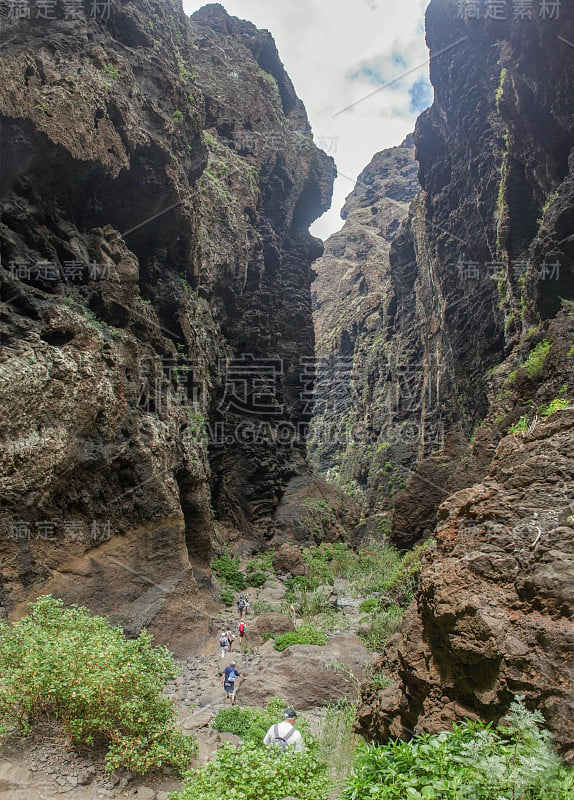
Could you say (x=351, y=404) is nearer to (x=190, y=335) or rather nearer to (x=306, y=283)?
(x=306, y=283)

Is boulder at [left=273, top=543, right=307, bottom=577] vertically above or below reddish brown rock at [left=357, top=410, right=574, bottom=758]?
below

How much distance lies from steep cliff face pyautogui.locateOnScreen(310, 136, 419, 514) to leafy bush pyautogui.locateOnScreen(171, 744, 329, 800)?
98.2 ft

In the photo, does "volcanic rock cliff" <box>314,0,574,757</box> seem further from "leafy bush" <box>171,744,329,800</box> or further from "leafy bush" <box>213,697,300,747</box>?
"leafy bush" <box>213,697,300,747</box>

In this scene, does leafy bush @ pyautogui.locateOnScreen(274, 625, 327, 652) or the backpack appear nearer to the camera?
the backpack

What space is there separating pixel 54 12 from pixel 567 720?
1549cm

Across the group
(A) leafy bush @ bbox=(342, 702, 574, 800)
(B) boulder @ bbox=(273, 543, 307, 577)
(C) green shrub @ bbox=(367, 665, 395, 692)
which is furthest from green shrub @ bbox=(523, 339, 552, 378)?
(B) boulder @ bbox=(273, 543, 307, 577)

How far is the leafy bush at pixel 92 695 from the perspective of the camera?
5566mm

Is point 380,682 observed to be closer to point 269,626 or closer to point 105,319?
point 269,626

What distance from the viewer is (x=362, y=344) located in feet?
177

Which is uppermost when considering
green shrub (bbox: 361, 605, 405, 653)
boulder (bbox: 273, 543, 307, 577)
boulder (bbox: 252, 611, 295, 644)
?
green shrub (bbox: 361, 605, 405, 653)

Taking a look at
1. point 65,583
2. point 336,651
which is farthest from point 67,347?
point 336,651

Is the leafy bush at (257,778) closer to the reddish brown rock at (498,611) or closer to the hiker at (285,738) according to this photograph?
the hiker at (285,738)

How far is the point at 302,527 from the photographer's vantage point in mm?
26250

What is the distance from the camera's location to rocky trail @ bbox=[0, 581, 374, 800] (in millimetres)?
5301
